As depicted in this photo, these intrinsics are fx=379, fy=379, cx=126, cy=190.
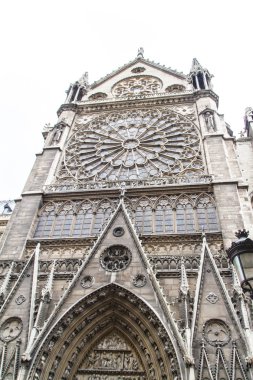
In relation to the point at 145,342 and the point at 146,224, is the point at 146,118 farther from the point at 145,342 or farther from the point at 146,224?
the point at 145,342

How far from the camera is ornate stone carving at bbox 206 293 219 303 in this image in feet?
40.8

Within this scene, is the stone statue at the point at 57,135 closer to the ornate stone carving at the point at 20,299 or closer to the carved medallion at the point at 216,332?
the ornate stone carving at the point at 20,299

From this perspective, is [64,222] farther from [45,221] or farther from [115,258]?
[115,258]

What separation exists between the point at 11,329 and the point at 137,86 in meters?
19.6

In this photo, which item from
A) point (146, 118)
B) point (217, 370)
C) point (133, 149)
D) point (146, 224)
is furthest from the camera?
point (146, 118)

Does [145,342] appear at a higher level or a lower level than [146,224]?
lower

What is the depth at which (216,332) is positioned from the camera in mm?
11703

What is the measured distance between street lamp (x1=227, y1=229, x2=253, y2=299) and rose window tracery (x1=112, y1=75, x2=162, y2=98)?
64.5ft

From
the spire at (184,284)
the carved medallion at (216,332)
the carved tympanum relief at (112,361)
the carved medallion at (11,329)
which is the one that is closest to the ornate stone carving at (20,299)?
the carved medallion at (11,329)

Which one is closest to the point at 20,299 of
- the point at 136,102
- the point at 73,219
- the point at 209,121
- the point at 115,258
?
the point at 115,258

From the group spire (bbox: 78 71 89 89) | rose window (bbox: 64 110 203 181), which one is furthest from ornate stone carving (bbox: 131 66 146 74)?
rose window (bbox: 64 110 203 181)

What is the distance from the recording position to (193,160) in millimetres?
19797

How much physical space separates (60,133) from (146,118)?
5408 millimetres

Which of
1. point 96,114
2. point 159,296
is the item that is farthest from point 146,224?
point 96,114
